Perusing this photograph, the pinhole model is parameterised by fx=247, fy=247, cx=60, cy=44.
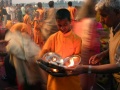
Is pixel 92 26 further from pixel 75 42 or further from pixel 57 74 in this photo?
pixel 57 74

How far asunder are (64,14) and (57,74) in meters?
0.98

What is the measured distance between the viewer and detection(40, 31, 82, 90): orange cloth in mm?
3038

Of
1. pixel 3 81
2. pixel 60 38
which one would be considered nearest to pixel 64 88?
pixel 60 38

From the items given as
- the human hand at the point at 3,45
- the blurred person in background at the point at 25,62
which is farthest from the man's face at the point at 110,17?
the human hand at the point at 3,45

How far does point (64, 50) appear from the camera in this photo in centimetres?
311

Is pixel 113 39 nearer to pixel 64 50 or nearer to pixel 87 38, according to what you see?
pixel 64 50

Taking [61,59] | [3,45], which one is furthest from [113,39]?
[3,45]

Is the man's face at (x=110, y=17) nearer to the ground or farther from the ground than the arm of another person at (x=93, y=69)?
farther from the ground

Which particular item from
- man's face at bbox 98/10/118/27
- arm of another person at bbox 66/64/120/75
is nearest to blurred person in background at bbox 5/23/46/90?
arm of another person at bbox 66/64/120/75

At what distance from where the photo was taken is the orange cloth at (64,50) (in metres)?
3.04

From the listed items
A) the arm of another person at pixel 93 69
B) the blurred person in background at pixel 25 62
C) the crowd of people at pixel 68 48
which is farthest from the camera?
the blurred person in background at pixel 25 62

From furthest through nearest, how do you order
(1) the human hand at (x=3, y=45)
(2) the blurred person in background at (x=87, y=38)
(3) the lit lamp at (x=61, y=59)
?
(1) the human hand at (x=3, y=45)
(2) the blurred person in background at (x=87, y=38)
(3) the lit lamp at (x=61, y=59)

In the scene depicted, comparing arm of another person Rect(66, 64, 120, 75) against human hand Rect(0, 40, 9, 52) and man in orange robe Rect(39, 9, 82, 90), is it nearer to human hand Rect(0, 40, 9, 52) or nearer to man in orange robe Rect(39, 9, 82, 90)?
man in orange robe Rect(39, 9, 82, 90)

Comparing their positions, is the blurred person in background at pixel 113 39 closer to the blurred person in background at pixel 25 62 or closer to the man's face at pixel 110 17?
the man's face at pixel 110 17
